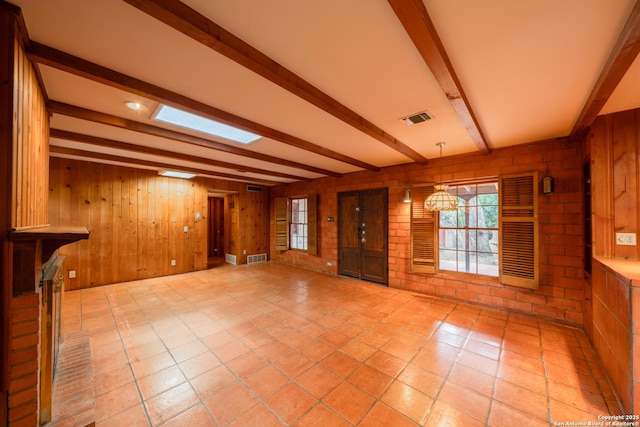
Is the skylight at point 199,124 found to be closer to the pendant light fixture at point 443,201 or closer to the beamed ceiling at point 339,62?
the beamed ceiling at point 339,62

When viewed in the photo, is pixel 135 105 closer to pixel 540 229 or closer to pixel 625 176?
pixel 625 176

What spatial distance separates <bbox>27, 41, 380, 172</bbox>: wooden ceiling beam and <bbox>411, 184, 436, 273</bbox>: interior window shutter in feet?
8.61

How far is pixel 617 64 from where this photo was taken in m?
1.53

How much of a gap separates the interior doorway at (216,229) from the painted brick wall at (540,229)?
18.9 feet

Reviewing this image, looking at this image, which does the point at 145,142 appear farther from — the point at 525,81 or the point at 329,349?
the point at 525,81

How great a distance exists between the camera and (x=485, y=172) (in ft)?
11.9

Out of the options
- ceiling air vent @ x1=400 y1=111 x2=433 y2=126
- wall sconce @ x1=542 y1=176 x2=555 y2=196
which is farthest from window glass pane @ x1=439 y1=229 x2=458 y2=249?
ceiling air vent @ x1=400 y1=111 x2=433 y2=126

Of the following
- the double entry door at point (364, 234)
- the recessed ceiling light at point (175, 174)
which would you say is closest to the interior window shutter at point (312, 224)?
the double entry door at point (364, 234)

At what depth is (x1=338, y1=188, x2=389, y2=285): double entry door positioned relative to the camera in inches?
189

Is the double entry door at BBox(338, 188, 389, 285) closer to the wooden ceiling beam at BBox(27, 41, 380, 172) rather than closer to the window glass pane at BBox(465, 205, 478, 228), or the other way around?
the window glass pane at BBox(465, 205, 478, 228)

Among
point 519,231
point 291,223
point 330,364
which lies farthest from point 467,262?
point 291,223

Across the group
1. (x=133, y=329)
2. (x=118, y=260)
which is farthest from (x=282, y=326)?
(x=118, y=260)

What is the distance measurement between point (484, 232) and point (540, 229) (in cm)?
66

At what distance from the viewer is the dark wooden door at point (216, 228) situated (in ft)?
26.3
